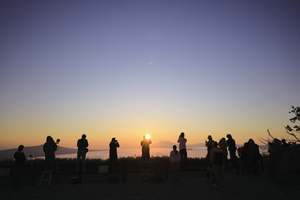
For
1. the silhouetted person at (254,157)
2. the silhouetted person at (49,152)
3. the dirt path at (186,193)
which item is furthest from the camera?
the silhouetted person at (254,157)

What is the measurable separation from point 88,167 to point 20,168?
20.7 ft

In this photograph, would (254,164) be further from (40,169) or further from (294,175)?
(40,169)

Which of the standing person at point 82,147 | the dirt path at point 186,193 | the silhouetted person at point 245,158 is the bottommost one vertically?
the dirt path at point 186,193

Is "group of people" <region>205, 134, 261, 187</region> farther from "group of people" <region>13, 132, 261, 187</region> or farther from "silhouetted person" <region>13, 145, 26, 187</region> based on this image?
"silhouetted person" <region>13, 145, 26, 187</region>

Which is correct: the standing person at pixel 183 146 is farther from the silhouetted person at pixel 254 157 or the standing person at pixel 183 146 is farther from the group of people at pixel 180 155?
the silhouetted person at pixel 254 157

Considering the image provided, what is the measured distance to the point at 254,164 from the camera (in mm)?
13406

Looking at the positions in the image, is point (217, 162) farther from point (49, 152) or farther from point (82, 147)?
point (49, 152)

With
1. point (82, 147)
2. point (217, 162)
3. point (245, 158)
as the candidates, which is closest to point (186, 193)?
point (217, 162)

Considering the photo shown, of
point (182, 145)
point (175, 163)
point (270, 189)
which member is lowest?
point (270, 189)

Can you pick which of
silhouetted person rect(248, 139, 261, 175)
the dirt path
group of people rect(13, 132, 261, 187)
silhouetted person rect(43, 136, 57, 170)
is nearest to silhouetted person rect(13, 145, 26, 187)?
group of people rect(13, 132, 261, 187)

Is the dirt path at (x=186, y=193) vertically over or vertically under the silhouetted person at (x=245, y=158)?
under

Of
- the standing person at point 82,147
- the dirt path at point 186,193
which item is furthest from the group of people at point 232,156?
the standing person at point 82,147

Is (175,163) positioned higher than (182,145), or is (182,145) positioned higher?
(182,145)

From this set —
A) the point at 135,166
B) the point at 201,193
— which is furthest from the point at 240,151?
the point at 135,166
